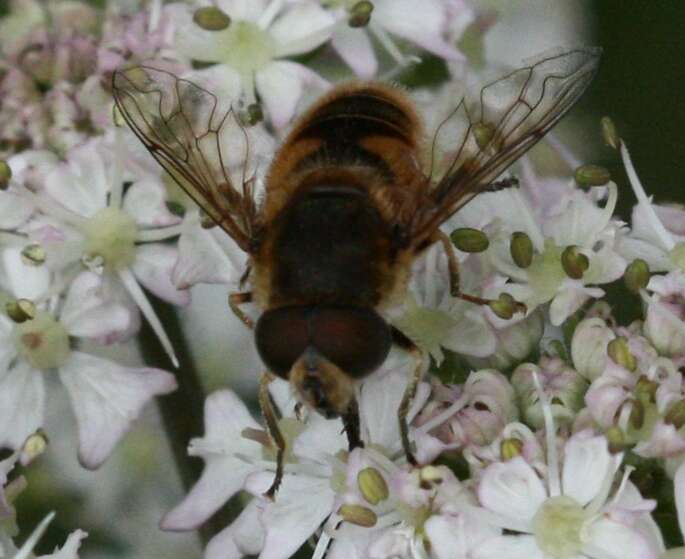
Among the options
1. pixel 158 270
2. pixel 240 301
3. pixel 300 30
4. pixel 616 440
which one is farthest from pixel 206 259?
pixel 616 440

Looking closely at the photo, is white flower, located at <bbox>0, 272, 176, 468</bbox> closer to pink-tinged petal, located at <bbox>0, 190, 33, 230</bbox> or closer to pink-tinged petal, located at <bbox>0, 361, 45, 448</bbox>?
pink-tinged petal, located at <bbox>0, 361, 45, 448</bbox>

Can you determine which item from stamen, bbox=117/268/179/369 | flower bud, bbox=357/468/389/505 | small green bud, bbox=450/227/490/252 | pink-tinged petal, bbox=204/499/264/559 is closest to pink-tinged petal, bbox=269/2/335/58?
stamen, bbox=117/268/179/369

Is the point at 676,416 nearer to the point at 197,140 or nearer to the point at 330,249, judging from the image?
the point at 330,249

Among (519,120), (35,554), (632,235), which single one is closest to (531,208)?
(632,235)

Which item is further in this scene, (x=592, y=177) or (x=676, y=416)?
(x=592, y=177)

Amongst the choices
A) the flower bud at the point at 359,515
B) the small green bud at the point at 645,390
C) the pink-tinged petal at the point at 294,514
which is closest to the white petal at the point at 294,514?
the pink-tinged petal at the point at 294,514

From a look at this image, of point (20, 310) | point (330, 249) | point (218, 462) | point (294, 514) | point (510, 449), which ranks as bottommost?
point (218, 462)
